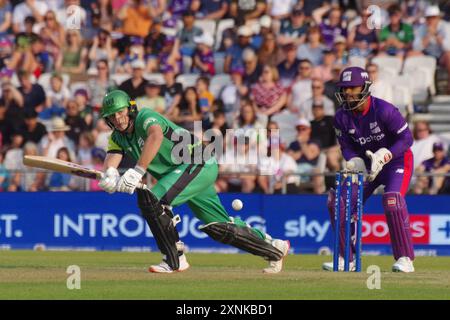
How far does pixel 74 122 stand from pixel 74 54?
2.26 m

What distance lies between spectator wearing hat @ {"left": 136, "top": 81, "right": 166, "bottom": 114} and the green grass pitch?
5.68 metres

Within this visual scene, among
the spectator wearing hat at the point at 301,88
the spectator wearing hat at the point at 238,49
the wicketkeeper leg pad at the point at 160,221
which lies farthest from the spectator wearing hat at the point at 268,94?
the wicketkeeper leg pad at the point at 160,221

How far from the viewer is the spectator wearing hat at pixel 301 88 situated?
20.6 metres

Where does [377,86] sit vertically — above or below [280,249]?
above

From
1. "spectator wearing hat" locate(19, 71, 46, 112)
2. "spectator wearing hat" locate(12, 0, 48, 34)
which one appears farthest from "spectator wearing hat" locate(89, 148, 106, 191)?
"spectator wearing hat" locate(12, 0, 48, 34)

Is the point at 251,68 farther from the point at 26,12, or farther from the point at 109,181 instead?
the point at 109,181

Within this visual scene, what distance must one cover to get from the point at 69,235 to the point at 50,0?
21.9 ft

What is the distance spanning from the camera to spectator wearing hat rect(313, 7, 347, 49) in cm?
2159

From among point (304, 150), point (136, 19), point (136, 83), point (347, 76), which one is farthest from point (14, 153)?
point (347, 76)

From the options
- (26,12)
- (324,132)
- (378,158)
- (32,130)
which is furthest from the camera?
(26,12)

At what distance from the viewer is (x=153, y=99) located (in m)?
20.9

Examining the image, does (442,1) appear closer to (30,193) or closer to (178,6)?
(178,6)

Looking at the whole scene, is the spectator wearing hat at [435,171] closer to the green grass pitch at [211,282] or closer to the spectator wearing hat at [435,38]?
the spectator wearing hat at [435,38]

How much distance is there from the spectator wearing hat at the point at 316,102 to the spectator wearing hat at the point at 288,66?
0.78 meters
